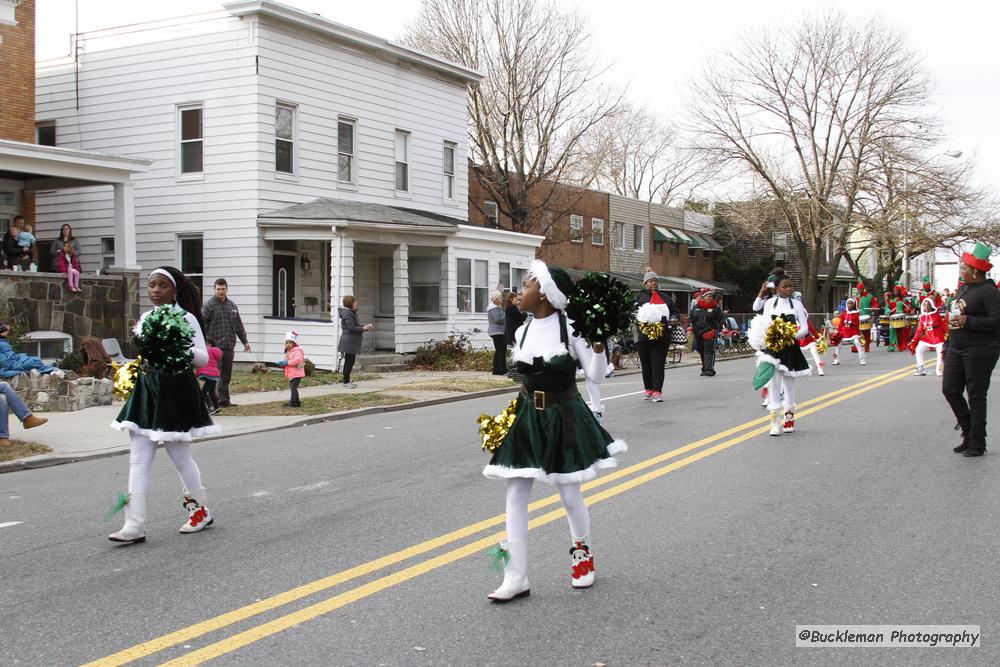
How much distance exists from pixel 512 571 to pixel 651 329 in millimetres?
9701

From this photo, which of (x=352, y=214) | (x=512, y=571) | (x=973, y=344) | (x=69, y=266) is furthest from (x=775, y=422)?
(x=69, y=266)

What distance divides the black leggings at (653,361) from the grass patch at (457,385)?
394 centimetres

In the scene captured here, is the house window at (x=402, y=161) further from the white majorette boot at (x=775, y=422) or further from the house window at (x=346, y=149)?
the white majorette boot at (x=775, y=422)

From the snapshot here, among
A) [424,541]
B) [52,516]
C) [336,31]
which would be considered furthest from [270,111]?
[424,541]

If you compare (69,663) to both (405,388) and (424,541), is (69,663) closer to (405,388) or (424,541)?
(424,541)

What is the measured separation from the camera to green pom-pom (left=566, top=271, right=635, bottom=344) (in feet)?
17.5

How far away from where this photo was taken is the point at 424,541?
20.9ft

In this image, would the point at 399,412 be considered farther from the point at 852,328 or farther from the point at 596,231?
the point at 596,231

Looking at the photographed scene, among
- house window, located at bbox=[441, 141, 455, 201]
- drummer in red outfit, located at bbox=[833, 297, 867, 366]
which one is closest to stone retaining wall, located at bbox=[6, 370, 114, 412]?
house window, located at bbox=[441, 141, 455, 201]

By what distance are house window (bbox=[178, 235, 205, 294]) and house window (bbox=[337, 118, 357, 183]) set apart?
12.9ft

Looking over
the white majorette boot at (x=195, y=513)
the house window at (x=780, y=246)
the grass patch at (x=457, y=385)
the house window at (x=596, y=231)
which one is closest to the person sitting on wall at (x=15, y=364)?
the grass patch at (x=457, y=385)

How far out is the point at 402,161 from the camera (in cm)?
2652

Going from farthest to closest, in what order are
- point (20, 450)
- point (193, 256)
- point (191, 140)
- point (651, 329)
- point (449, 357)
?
point (449, 357)
point (193, 256)
point (191, 140)
point (651, 329)
point (20, 450)

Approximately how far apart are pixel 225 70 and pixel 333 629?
20053 millimetres
